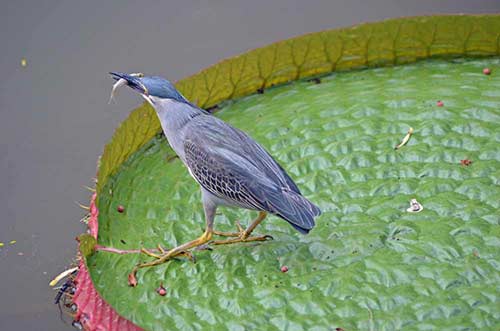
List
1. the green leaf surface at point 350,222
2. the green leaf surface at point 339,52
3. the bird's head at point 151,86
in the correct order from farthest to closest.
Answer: the green leaf surface at point 339,52, the bird's head at point 151,86, the green leaf surface at point 350,222

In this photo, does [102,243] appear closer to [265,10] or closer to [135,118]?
[135,118]

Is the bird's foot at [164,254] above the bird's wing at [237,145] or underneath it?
A: underneath

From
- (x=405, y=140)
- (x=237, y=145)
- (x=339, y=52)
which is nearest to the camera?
(x=237, y=145)

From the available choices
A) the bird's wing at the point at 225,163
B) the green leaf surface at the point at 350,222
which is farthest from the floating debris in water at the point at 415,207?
the bird's wing at the point at 225,163

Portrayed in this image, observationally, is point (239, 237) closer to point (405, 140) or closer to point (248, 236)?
point (248, 236)

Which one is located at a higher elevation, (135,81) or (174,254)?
(135,81)

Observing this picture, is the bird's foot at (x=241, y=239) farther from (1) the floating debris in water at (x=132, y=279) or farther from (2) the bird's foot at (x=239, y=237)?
(1) the floating debris in water at (x=132, y=279)

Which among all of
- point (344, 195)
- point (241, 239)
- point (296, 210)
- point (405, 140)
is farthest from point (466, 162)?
point (241, 239)

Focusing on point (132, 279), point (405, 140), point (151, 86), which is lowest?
point (132, 279)
